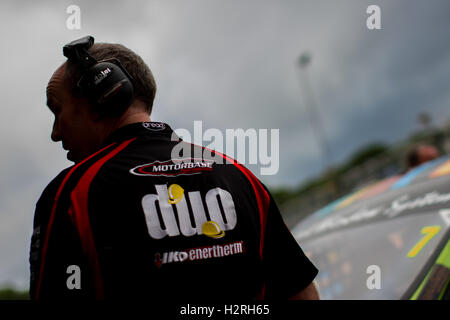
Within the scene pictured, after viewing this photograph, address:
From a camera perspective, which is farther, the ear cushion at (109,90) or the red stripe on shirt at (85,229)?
the ear cushion at (109,90)

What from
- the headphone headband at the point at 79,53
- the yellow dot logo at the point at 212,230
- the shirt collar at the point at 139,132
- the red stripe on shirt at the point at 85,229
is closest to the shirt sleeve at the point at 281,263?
the yellow dot logo at the point at 212,230

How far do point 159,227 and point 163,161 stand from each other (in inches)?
8.5

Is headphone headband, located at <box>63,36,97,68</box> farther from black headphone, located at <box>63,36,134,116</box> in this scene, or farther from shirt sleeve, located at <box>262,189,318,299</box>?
shirt sleeve, located at <box>262,189,318,299</box>

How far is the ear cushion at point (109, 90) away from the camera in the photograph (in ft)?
4.45

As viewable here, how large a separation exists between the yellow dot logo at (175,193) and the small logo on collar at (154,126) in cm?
28

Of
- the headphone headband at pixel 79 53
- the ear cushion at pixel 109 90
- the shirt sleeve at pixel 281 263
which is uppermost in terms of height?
the headphone headband at pixel 79 53

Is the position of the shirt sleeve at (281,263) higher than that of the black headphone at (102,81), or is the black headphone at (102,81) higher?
the black headphone at (102,81)

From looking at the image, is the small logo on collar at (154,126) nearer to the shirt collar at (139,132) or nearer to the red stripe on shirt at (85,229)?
the shirt collar at (139,132)

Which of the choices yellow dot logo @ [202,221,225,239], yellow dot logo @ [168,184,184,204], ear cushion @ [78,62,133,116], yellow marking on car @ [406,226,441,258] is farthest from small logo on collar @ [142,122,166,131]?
yellow marking on car @ [406,226,441,258]

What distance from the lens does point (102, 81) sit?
4.42 feet
